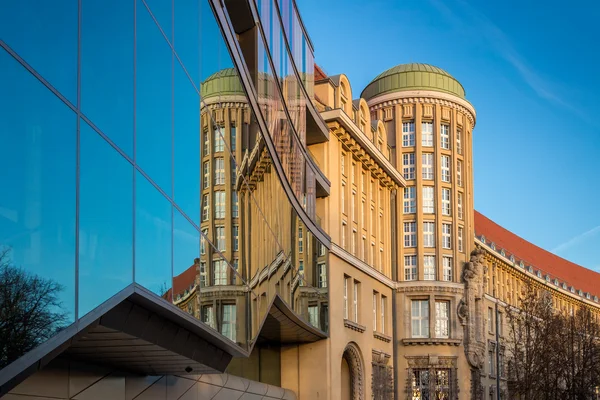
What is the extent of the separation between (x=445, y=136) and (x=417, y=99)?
2.91m

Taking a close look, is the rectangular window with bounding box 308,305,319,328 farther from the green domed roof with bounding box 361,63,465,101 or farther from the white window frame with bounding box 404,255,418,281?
the green domed roof with bounding box 361,63,465,101

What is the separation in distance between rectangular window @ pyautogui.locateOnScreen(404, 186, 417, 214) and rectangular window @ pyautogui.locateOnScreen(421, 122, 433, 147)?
114 inches

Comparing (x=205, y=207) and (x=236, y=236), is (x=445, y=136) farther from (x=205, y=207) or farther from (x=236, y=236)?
(x=205, y=207)

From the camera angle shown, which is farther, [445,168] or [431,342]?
[445,168]

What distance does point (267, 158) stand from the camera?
2381cm

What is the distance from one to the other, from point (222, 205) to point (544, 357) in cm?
3508

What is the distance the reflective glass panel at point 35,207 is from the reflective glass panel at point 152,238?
8.33 feet

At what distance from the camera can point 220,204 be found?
56.7 feet

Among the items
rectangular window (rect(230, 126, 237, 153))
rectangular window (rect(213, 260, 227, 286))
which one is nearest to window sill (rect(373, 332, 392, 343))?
rectangular window (rect(230, 126, 237, 153))

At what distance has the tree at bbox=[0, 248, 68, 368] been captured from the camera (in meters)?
7.60

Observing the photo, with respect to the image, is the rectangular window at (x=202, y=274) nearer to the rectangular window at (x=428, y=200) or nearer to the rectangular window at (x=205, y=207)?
the rectangular window at (x=205, y=207)

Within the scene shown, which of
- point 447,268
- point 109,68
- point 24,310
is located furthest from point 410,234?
point 24,310

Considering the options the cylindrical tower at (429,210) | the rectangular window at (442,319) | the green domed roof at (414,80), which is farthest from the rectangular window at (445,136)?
the rectangular window at (442,319)

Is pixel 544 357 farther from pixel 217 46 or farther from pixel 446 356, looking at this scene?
pixel 217 46
